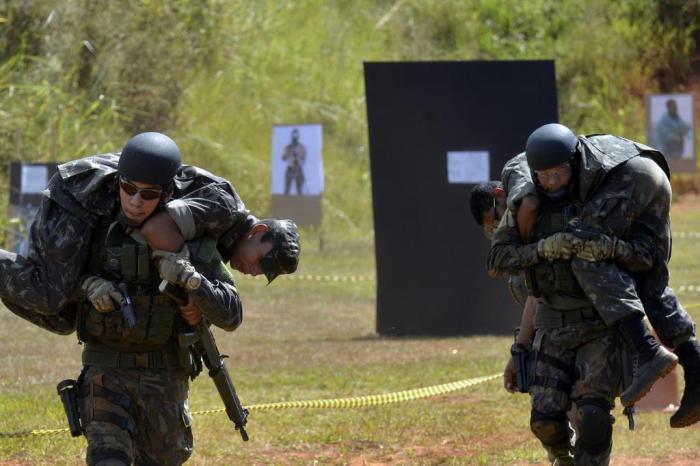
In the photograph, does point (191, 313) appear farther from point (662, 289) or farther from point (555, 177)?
point (662, 289)

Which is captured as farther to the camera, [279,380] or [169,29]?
[169,29]

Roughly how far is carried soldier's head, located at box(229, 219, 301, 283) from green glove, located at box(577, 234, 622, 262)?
1.27 meters

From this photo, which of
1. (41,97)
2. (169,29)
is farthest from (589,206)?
(169,29)

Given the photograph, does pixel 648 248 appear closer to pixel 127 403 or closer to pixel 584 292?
pixel 584 292

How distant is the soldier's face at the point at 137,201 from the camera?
5578mm

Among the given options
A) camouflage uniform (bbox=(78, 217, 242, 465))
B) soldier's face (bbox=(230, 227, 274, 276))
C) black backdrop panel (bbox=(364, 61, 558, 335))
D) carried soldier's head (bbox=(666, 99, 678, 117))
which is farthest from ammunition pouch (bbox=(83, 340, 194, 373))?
carried soldier's head (bbox=(666, 99, 678, 117))

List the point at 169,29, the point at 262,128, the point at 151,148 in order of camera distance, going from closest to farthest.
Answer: the point at 151,148
the point at 169,29
the point at 262,128

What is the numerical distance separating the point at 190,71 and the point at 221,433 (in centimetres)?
1773

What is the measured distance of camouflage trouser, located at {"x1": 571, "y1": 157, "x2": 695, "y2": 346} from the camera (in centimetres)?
631

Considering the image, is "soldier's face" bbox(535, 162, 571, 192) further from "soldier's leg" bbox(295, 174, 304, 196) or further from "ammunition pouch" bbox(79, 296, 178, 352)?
"soldier's leg" bbox(295, 174, 304, 196)

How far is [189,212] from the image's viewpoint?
5664 millimetres

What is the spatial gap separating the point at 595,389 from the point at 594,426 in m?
0.20

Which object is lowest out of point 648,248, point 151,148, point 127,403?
point 127,403

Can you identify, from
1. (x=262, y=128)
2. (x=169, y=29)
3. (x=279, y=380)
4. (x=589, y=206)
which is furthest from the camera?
(x=262, y=128)
